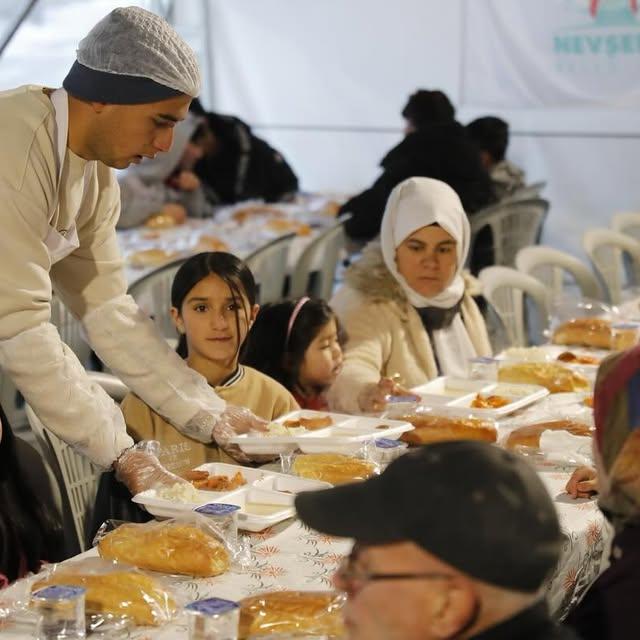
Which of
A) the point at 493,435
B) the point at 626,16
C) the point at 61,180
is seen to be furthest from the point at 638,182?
the point at 61,180

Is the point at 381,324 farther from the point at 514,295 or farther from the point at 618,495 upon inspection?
the point at 618,495

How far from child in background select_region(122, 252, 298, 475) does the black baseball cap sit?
1664 millimetres

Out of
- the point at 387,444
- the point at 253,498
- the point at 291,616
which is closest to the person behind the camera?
the point at 291,616

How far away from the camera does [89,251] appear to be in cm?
282

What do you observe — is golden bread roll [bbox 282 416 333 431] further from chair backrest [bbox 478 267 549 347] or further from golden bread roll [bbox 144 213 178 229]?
golden bread roll [bbox 144 213 178 229]

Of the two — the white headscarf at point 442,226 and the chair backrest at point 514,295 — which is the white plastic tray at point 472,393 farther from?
the chair backrest at point 514,295

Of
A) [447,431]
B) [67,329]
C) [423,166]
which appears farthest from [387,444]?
[423,166]

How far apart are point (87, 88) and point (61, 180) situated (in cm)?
20

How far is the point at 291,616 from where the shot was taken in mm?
1844

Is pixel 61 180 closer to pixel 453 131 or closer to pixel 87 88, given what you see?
pixel 87 88

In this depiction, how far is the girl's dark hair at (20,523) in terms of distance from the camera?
241cm

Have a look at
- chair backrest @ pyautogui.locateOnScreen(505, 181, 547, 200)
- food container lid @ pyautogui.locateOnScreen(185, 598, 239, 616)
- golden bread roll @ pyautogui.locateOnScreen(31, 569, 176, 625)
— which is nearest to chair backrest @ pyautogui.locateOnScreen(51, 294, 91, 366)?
golden bread roll @ pyautogui.locateOnScreen(31, 569, 176, 625)

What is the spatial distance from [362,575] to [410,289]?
266 centimetres

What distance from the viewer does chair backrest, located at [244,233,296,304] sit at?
5.61 metres
